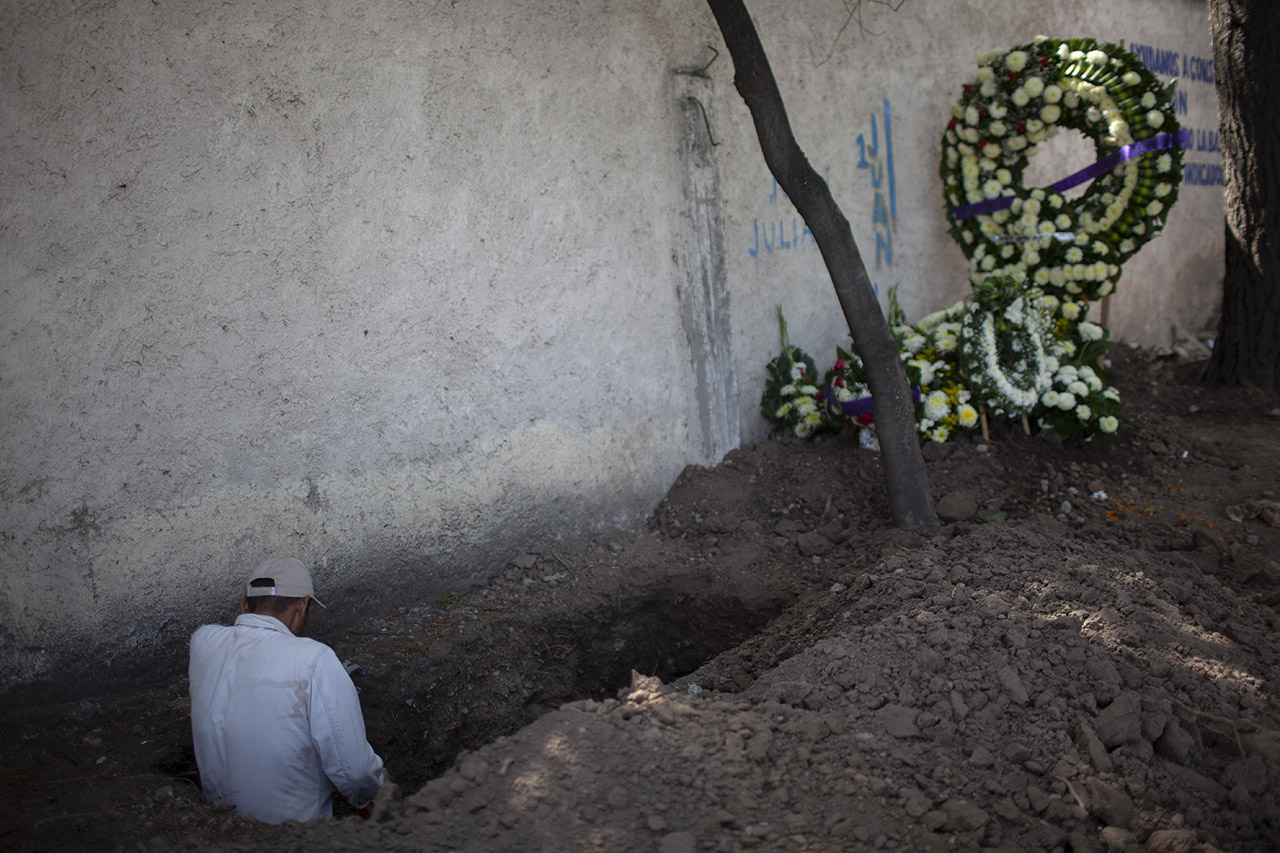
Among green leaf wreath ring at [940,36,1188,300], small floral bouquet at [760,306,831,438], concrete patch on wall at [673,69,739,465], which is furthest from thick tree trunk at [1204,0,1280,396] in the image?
concrete patch on wall at [673,69,739,465]

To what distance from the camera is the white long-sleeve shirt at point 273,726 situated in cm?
261

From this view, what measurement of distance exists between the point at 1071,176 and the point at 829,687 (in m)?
4.34

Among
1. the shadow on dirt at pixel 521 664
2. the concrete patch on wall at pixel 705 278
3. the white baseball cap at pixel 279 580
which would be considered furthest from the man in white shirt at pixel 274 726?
the concrete patch on wall at pixel 705 278

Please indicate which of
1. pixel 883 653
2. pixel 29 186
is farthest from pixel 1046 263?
pixel 29 186

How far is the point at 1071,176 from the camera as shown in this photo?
5605mm

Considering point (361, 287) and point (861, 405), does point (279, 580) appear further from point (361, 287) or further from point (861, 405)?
point (861, 405)

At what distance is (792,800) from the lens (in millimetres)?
2287

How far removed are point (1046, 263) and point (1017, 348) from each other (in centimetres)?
98

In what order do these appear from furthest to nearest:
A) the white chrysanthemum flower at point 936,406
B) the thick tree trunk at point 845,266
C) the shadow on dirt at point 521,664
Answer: the white chrysanthemum flower at point 936,406
the thick tree trunk at point 845,266
the shadow on dirt at point 521,664

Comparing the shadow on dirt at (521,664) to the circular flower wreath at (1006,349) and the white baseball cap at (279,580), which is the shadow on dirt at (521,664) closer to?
the white baseball cap at (279,580)

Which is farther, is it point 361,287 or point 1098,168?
point 1098,168

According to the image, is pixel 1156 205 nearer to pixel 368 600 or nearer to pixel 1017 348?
pixel 1017 348

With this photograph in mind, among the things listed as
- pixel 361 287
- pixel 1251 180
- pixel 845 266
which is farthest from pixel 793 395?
pixel 1251 180

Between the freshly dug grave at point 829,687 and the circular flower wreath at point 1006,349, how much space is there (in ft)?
0.95
